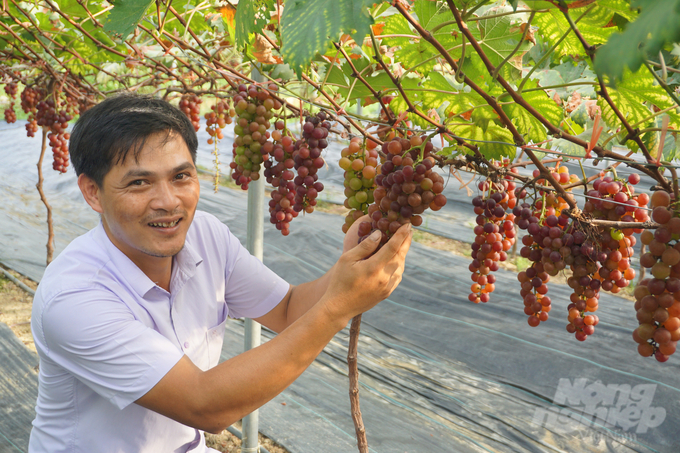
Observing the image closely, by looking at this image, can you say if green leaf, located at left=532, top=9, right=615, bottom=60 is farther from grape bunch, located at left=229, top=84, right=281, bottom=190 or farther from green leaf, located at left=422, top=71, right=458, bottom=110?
grape bunch, located at left=229, top=84, right=281, bottom=190

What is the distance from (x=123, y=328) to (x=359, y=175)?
0.58 meters

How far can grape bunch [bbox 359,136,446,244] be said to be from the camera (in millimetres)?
904

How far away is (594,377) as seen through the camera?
3307 mm

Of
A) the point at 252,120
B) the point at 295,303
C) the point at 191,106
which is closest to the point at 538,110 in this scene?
the point at 252,120

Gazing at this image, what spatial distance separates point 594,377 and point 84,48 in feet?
11.6

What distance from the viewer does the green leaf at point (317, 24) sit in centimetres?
59

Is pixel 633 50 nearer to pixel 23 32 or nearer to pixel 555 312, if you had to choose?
pixel 23 32

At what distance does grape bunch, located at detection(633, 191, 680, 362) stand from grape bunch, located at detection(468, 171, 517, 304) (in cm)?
32

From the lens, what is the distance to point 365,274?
3.19ft

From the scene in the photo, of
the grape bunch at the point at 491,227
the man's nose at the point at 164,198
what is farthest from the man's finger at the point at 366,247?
the man's nose at the point at 164,198

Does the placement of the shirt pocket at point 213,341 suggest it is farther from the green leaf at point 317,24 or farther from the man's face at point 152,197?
the green leaf at point 317,24

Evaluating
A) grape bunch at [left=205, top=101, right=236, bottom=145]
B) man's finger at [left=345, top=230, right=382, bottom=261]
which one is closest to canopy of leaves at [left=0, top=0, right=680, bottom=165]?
man's finger at [left=345, top=230, right=382, bottom=261]

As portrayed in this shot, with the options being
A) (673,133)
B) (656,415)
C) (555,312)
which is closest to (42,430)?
(673,133)

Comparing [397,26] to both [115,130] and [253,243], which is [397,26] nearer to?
[115,130]
